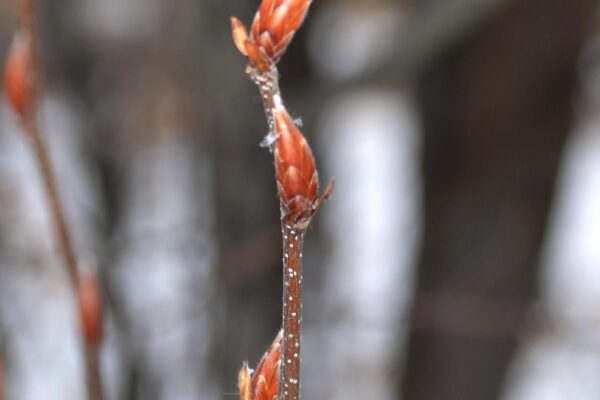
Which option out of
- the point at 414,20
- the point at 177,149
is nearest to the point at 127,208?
the point at 414,20

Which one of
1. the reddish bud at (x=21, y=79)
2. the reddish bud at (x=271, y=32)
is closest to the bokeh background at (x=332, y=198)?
the reddish bud at (x=21, y=79)

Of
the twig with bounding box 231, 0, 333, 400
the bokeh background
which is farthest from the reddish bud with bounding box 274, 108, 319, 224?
the bokeh background

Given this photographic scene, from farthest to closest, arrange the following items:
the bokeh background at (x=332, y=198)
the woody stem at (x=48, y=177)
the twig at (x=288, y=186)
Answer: the bokeh background at (x=332, y=198), the woody stem at (x=48, y=177), the twig at (x=288, y=186)

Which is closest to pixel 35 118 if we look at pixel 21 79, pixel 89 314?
pixel 21 79

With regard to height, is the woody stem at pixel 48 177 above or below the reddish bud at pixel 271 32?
below

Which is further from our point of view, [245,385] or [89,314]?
[89,314]

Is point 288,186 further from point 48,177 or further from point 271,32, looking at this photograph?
point 48,177

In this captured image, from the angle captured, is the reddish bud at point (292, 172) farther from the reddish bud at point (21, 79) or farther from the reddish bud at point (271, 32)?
the reddish bud at point (21, 79)
